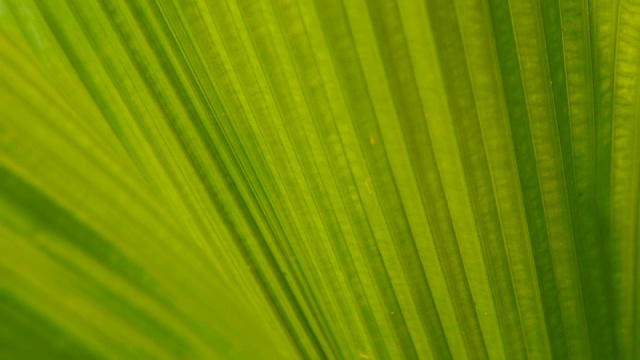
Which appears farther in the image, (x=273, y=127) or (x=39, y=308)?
(x=273, y=127)

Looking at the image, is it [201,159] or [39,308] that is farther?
[201,159]

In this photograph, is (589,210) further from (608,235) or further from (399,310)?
(399,310)

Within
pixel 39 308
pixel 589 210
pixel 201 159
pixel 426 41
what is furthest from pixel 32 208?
pixel 589 210

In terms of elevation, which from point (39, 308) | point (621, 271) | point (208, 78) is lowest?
point (621, 271)

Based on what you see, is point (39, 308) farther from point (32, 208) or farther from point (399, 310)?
point (399, 310)

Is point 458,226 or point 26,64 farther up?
point 26,64

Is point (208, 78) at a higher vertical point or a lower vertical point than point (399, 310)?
higher
